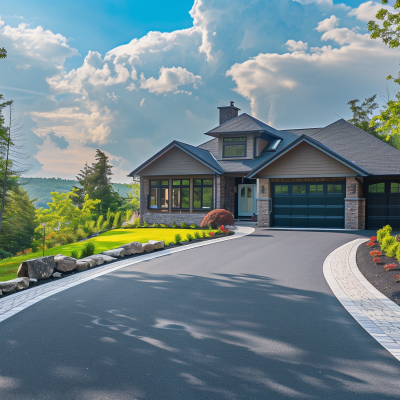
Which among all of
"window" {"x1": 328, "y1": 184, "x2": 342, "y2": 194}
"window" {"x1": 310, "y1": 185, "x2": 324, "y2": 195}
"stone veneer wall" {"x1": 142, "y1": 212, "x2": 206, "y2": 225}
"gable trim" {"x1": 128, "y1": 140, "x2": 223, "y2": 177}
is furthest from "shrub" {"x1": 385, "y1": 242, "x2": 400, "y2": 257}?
"stone veneer wall" {"x1": 142, "y1": 212, "x2": 206, "y2": 225}

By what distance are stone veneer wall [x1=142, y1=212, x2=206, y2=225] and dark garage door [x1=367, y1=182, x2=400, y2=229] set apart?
1032cm

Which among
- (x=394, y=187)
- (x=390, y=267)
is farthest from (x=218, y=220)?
(x=390, y=267)

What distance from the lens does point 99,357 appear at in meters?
4.60

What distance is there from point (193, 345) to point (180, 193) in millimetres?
22858

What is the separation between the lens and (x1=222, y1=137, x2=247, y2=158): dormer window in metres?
27.6

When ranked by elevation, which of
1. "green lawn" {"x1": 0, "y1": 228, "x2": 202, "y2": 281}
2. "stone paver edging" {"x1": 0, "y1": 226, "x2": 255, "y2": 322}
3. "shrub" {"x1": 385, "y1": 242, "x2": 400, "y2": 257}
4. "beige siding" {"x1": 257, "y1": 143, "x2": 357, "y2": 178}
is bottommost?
"green lawn" {"x1": 0, "y1": 228, "x2": 202, "y2": 281}

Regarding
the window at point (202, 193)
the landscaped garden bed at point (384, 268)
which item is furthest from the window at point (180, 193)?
the landscaped garden bed at point (384, 268)

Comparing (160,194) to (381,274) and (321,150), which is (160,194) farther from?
(381,274)

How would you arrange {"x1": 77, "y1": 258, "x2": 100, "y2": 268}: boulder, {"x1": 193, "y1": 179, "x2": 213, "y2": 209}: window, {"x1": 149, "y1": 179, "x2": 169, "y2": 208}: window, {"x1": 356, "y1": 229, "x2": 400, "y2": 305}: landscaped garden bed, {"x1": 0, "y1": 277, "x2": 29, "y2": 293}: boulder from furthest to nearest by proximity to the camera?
1. {"x1": 149, "y1": 179, "x2": 169, "y2": 208}: window
2. {"x1": 193, "y1": 179, "x2": 213, "y2": 209}: window
3. {"x1": 77, "y1": 258, "x2": 100, "y2": 268}: boulder
4. {"x1": 0, "y1": 277, "x2": 29, "y2": 293}: boulder
5. {"x1": 356, "y1": 229, "x2": 400, "y2": 305}: landscaped garden bed

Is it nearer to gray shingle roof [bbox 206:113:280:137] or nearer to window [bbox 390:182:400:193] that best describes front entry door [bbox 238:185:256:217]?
gray shingle roof [bbox 206:113:280:137]

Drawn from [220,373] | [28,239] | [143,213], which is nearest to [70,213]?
[143,213]

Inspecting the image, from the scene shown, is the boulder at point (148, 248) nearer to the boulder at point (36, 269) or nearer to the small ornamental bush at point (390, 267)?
the boulder at point (36, 269)

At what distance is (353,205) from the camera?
832 inches

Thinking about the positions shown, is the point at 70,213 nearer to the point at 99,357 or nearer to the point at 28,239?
the point at 28,239
